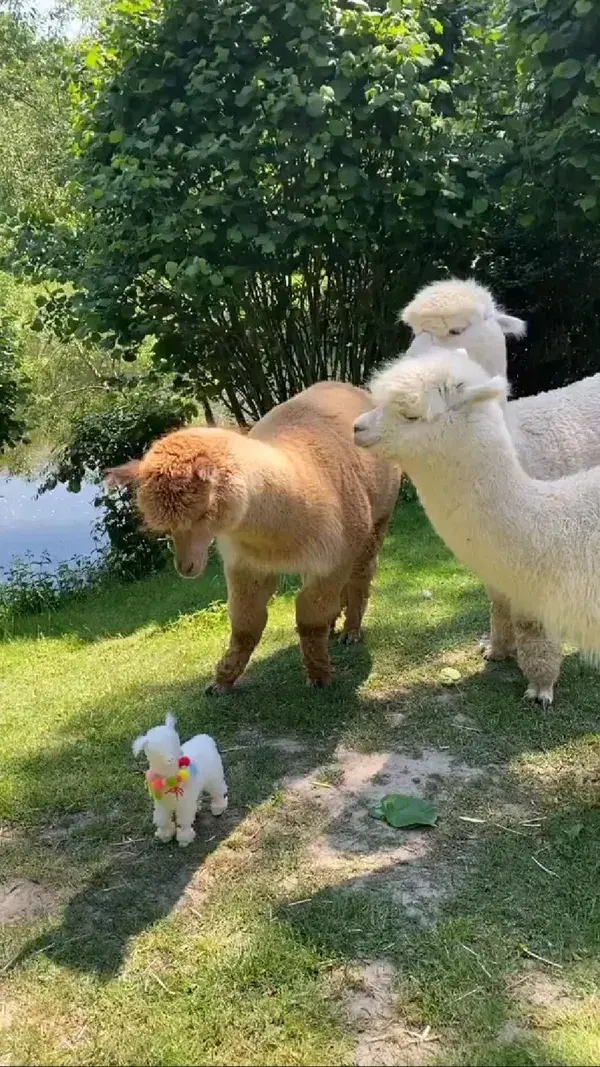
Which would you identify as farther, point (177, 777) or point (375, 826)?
point (375, 826)

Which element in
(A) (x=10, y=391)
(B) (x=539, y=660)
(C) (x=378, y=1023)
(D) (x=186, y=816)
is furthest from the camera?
(A) (x=10, y=391)

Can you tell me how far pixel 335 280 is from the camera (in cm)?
734

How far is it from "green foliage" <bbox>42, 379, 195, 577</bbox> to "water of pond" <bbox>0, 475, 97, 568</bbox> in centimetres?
72

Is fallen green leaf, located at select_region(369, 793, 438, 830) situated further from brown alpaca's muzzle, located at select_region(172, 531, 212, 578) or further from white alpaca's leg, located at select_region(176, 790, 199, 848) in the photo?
brown alpaca's muzzle, located at select_region(172, 531, 212, 578)

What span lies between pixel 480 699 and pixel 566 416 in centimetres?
126

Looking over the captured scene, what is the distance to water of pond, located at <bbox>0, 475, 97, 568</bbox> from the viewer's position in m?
8.82

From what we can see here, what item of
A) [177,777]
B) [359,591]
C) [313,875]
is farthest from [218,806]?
[359,591]

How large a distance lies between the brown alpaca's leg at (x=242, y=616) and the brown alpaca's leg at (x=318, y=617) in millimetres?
167

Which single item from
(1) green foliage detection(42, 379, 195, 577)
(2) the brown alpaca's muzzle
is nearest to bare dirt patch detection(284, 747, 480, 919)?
(2) the brown alpaca's muzzle

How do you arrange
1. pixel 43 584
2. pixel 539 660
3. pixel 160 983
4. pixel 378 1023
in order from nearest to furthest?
pixel 378 1023
pixel 160 983
pixel 539 660
pixel 43 584

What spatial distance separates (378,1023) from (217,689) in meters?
2.02

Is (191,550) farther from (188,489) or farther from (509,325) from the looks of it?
(509,325)

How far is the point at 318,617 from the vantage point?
3750mm

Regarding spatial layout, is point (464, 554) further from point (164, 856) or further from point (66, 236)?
point (66, 236)
